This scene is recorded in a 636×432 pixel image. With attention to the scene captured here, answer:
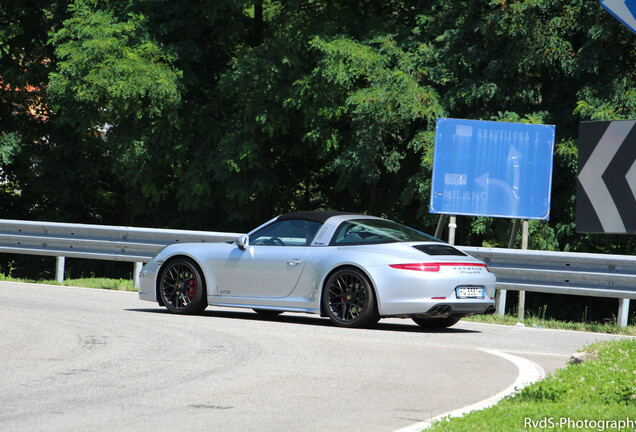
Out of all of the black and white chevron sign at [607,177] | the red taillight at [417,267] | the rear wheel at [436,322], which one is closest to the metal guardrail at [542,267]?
the rear wheel at [436,322]

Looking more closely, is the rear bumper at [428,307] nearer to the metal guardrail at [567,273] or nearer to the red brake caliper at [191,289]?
the red brake caliper at [191,289]

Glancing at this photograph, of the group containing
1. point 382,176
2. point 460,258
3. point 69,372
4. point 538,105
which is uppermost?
point 538,105

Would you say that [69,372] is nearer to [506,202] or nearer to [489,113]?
[506,202]

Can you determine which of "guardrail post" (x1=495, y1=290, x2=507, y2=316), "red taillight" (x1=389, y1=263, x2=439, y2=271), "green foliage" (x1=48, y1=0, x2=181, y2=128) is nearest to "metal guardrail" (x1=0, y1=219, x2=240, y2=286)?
"guardrail post" (x1=495, y1=290, x2=507, y2=316)

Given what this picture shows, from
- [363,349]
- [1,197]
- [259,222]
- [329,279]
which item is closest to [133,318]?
[329,279]

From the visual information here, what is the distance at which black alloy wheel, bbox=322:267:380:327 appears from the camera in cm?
1097

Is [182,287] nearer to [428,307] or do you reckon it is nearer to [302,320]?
[302,320]

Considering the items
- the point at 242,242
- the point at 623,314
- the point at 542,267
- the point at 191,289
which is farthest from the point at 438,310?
the point at 623,314

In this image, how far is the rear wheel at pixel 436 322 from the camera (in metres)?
12.0

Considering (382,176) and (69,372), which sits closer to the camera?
(69,372)

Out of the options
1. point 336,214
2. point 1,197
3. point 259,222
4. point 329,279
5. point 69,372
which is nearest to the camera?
point 69,372

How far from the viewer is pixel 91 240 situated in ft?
57.0

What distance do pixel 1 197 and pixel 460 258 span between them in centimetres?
2120

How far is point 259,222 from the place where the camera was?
2500 cm
